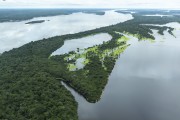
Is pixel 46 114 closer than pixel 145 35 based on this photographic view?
Yes

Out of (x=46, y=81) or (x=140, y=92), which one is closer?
(x=140, y=92)

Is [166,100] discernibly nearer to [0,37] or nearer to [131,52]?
[131,52]

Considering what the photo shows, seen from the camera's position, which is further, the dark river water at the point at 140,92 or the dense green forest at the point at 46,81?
the dark river water at the point at 140,92

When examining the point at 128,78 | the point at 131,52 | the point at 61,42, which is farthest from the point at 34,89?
the point at 61,42

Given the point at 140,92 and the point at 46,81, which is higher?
the point at 46,81

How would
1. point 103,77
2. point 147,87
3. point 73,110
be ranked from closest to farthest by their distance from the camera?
point 73,110 → point 147,87 → point 103,77
